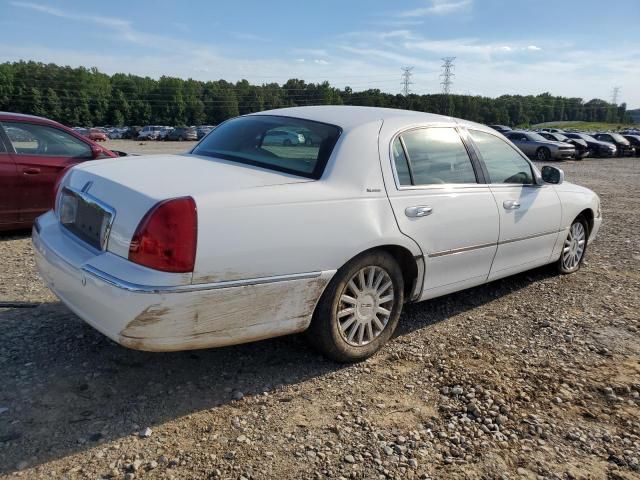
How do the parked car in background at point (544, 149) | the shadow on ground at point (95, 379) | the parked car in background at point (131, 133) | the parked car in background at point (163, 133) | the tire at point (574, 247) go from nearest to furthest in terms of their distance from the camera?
the shadow on ground at point (95, 379) < the tire at point (574, 247) < the parked car in background at point (544, 149) < the parked car in background at point (163, 133) < the parked car in background at point (131, 133)

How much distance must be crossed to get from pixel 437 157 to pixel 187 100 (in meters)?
120

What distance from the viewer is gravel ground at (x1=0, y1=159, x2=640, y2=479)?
248cm

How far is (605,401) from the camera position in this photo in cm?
312

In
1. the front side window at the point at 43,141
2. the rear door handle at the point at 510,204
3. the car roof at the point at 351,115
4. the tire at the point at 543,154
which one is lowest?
the tire at the point at 543,154

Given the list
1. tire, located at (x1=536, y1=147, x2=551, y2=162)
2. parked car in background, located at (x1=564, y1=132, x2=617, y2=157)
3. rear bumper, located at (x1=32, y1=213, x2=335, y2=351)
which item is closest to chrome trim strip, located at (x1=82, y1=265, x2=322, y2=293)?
rear bumper, located at (x1=32, y1=213, x2=335, y2=351)

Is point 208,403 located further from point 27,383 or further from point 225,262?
point 27,383

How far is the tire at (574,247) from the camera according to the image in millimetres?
5379

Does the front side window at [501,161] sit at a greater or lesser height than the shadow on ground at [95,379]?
greater

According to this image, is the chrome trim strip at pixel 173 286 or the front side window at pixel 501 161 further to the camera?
the front side window at pixel 501 161

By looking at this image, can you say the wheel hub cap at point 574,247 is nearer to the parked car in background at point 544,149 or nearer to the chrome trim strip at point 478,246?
the chrome trim strip at point 478,246

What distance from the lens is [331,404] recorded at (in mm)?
2979

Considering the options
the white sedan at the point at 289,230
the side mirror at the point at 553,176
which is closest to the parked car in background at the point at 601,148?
the side mirror at the point at 553,176

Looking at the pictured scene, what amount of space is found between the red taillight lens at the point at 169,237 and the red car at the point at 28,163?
429cm

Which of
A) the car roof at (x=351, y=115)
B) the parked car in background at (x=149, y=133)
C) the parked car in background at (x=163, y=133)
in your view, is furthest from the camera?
the parked car in background at (x=149, y=133)
